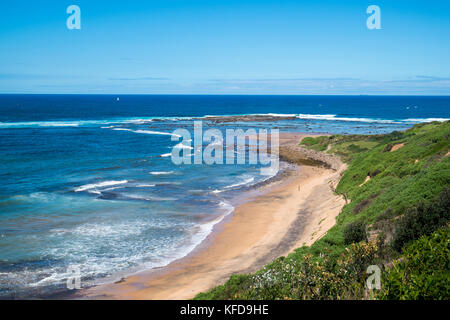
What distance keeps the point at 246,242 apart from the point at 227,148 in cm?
3921

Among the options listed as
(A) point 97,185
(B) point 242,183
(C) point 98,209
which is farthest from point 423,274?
(A) point 97,185

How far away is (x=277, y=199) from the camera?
101 feet

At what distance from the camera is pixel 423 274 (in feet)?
26.8

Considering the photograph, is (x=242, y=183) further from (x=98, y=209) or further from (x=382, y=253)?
(x=382, y=253)

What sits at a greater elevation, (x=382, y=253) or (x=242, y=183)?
(x=382, y=253)

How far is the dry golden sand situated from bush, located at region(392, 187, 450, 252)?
7.08 metres

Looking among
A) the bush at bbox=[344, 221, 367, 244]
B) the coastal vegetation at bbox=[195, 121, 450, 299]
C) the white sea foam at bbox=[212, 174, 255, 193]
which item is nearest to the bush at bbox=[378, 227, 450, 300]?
the coastal vegetation at bbox=[195, 121, 450, 299]

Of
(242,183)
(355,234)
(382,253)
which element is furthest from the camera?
(242,183)

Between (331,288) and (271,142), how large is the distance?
56.2 m

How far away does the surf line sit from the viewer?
160 feet

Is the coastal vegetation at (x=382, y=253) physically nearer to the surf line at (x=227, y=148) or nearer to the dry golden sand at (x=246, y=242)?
the dry golden sand at (x=246, y=242)
